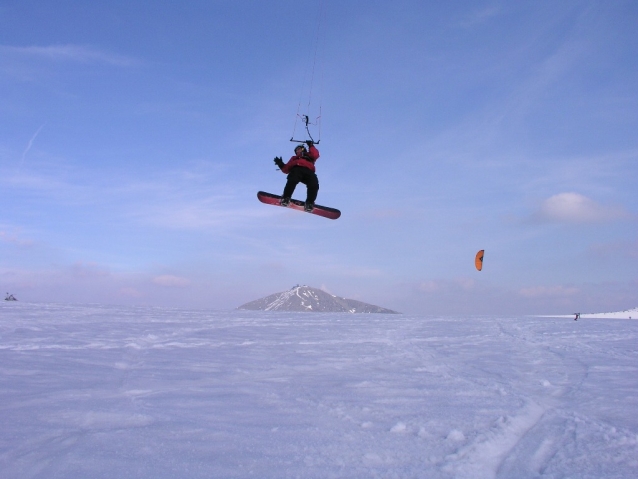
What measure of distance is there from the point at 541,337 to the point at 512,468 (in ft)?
27.4

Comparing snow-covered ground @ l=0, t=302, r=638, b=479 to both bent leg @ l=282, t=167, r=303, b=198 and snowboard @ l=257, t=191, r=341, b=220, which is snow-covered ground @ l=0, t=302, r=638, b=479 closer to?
bent leg @ l=282, t=167, r=303, b=198

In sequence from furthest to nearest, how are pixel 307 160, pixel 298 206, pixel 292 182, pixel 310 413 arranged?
pixel 298 206
pixel 292 182
pixel 307 160
pixel 310 413

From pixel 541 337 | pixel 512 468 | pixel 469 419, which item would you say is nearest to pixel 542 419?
pixel 469 419

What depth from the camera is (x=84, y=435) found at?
318 cm

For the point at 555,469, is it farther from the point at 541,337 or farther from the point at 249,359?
the point at 541,337

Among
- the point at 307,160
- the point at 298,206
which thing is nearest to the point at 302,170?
the point at 307,160

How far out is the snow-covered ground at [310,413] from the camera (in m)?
2.80

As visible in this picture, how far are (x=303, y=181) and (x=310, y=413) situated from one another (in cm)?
851

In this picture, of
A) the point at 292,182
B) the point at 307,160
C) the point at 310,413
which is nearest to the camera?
the point at 310,413

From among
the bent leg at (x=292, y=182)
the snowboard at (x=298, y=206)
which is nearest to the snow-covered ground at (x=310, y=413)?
the bent leg at (x=292, y=182)

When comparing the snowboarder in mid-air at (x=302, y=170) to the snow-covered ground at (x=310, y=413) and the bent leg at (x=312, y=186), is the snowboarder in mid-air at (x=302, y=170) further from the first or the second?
the snow-covered ground at (x=310, y=413)

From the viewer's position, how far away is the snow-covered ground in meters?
2.80

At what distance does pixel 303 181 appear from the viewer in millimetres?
11789

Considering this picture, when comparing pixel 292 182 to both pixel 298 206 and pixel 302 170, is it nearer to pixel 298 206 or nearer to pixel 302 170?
pixel 302 170
